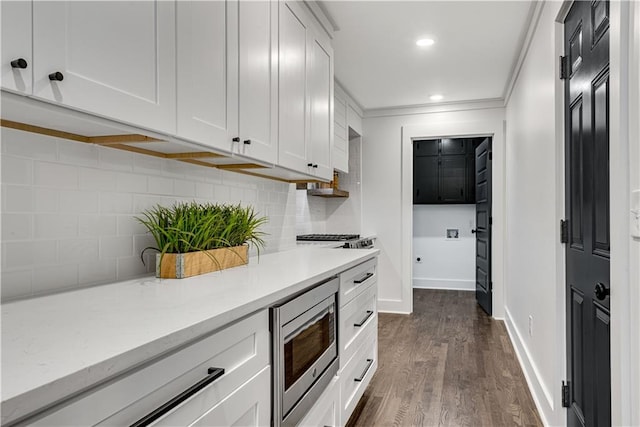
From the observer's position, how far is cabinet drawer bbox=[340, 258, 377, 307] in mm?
2039

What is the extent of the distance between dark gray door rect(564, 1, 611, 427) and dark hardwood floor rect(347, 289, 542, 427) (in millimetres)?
643

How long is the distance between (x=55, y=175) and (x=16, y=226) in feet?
0.63

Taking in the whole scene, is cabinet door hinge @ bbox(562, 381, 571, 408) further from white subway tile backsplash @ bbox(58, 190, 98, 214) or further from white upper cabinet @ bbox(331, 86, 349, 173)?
white upper cabinet @ bbox(331, 86, 349, 173)

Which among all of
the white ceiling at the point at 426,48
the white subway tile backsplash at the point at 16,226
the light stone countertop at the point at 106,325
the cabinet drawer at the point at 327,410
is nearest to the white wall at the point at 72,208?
the white subway tile backsplash at the point at 16,226

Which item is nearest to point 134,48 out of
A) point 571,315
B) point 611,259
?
point 611,259

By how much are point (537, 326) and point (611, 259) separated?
5.03 ft

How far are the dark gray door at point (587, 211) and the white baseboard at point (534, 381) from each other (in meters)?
0.31

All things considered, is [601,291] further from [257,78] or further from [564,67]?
[257,78]

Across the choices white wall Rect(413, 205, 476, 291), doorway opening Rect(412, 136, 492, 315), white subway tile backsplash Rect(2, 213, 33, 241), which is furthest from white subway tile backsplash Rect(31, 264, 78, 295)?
white wall Rect(413, 205, 476, 291)

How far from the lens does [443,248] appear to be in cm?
663

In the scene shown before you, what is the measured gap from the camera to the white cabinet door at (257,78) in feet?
5.89

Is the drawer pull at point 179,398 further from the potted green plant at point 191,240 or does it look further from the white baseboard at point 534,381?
the white baseboard at point 534,381

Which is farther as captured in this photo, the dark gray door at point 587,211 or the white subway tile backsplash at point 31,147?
the dark gray door at point 587,211

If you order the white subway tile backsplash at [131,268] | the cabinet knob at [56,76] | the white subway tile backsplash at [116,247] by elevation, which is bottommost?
the white subway tile backsplash at [131,268]
